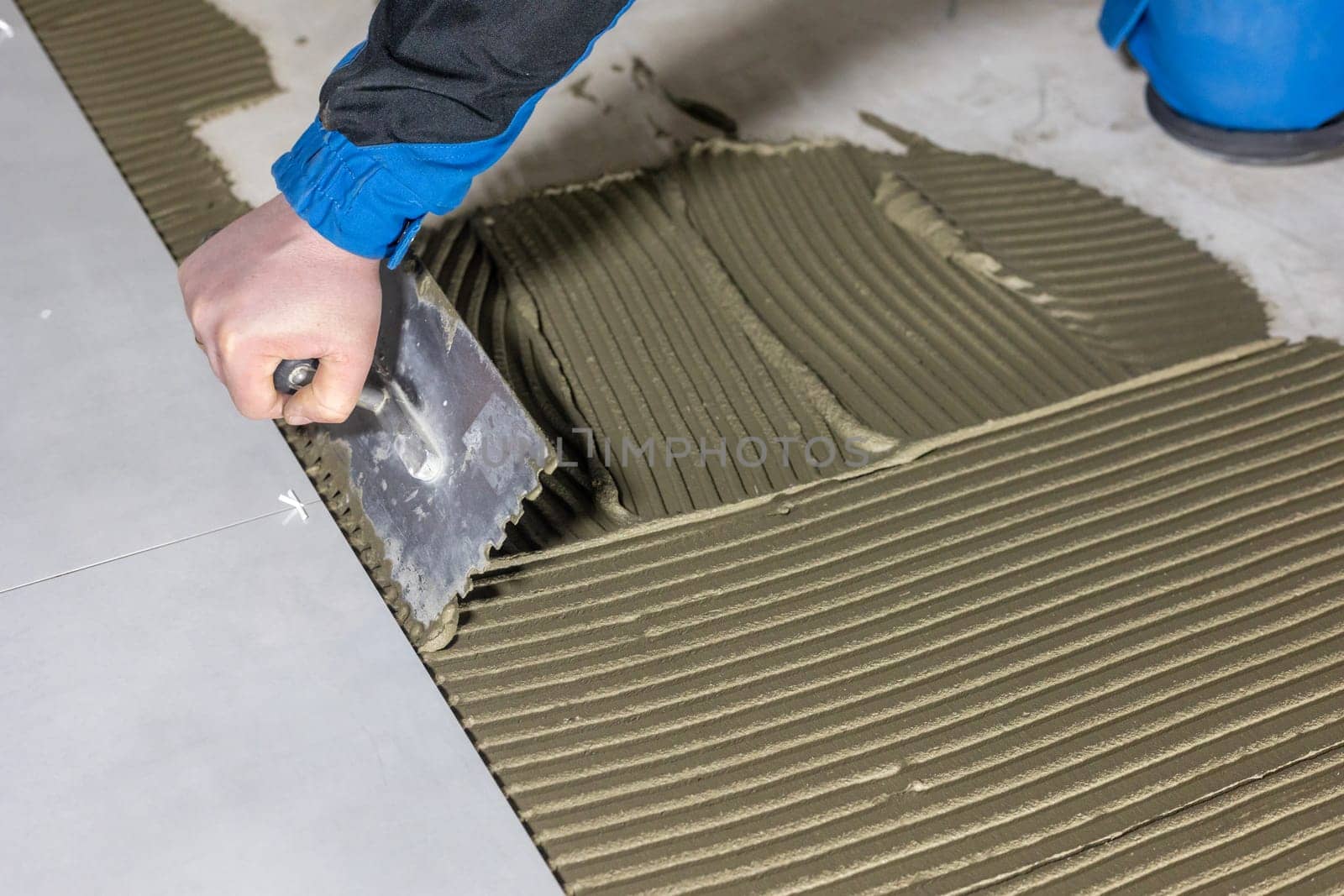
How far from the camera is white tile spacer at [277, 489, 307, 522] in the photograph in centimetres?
164

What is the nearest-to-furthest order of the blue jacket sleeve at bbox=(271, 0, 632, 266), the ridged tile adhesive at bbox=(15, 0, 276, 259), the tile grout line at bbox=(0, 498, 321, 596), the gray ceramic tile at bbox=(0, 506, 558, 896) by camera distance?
the blue jacket sleeve at bbox=(271, 0, 632, 266) → the gray ceramic tile at bbox=(0, 506, 558, 896) → the tile grout line at bbox=(0, 498, 321, 596) → the ridged tile adhesive at bbox=(15, 0, 276, 259)

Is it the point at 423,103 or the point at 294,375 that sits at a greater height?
the point at 423,103

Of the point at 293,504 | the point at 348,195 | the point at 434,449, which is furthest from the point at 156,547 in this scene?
the point at 348,195

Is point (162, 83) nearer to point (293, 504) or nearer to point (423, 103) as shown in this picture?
point (293, 504)

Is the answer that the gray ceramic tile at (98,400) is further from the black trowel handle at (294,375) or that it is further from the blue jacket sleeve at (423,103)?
the blue jacket sleeve at (423,103)

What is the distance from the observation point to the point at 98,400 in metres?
1.77

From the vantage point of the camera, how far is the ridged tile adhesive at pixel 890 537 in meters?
1.35

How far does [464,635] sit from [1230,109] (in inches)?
65.1

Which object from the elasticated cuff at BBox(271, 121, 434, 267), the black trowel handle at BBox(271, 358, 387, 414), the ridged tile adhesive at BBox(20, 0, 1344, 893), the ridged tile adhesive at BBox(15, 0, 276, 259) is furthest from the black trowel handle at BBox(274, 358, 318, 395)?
the ridged tile adhesive at BBox(15, 0, 276, 259)

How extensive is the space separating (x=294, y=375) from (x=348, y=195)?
0.65 ft

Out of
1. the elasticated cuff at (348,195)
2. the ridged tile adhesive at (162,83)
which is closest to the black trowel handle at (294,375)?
the elasticated cuff at (348,195)

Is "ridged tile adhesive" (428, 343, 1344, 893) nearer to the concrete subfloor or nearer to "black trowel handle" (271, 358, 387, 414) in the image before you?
"black trowel handle" (271, 358, 387, 414)

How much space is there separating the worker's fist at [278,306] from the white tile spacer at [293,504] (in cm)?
34

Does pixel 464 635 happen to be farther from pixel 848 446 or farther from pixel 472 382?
pixel 848 446
